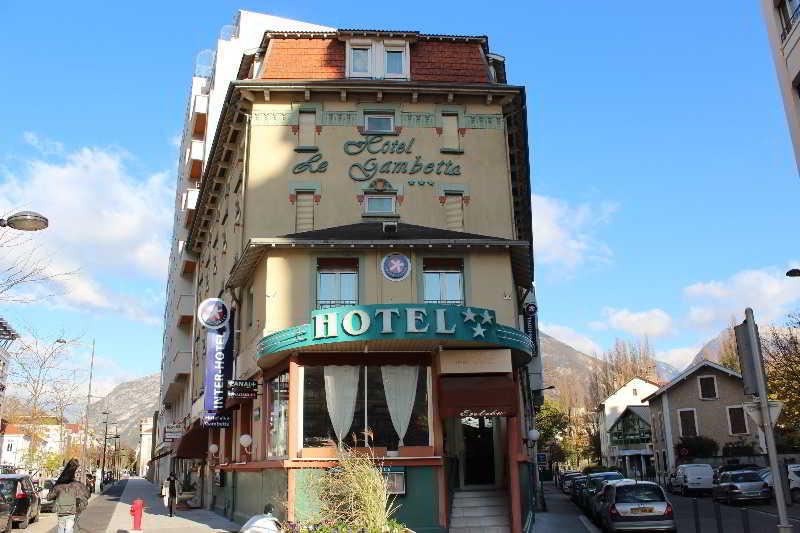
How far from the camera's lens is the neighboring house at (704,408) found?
51594 millimetres

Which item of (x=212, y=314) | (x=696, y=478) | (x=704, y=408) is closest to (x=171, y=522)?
(x=212, y=314)

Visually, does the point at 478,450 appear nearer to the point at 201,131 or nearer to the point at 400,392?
the point at 400,392

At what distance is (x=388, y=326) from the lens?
16984 mm

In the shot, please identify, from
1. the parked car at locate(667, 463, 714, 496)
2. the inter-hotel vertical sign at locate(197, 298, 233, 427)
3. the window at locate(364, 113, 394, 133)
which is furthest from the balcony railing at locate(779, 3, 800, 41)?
the parked car at locate(667, 463, 714, 496)

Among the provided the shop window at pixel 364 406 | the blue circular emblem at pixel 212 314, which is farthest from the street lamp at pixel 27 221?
the blue circular emblem at pixel 212 314

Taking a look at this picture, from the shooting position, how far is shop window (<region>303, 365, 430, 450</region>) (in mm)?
17766

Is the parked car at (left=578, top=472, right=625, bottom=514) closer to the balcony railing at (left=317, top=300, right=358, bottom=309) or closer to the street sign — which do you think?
the balcony railing at (left=317, top=300, right=358, bottom=309)

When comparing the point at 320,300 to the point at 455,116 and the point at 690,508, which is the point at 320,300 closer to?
the point at 455,116

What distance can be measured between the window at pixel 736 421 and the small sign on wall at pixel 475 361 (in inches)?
1595

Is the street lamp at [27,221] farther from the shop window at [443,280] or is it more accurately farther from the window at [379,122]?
the window at [379,122]

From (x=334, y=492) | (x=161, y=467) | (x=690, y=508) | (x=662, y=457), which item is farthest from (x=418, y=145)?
(x=161, y=467)

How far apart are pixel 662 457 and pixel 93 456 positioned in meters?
84.0

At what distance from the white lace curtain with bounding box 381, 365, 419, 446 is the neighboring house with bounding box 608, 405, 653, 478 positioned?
52.6 m

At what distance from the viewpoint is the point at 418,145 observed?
22844mm
